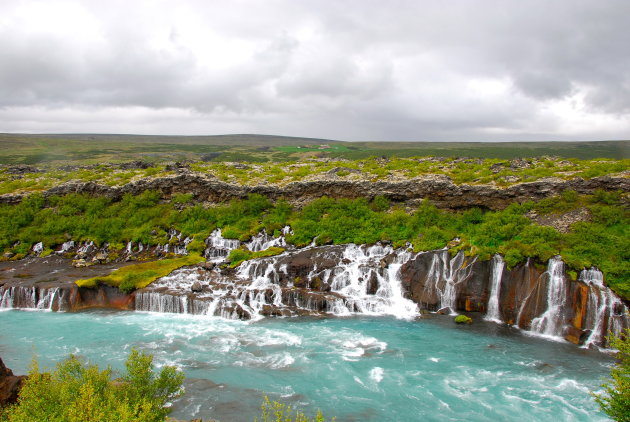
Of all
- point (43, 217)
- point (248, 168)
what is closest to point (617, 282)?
point (248, 168)

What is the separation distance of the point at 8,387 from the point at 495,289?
29205mm

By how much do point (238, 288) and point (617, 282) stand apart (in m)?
27.2

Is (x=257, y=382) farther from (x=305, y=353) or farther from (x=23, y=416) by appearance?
(x=23, y=416)

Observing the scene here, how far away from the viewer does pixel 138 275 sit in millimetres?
32594

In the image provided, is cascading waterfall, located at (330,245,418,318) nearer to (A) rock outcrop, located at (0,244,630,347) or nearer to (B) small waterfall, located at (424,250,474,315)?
(A) rock outcrop, located at (0,244,630,347)

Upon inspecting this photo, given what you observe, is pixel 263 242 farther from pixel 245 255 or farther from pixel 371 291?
pixel 371 291

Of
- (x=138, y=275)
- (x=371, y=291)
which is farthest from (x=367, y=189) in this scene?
(x=138, y=275)

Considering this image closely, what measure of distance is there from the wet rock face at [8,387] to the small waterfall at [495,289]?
1094 inches

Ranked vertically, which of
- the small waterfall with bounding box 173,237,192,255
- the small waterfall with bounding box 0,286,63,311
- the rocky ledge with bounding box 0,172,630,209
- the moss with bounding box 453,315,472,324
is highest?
the rocky ledge with bounding box 0,172,630,209

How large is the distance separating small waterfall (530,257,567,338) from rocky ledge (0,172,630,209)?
11894mm

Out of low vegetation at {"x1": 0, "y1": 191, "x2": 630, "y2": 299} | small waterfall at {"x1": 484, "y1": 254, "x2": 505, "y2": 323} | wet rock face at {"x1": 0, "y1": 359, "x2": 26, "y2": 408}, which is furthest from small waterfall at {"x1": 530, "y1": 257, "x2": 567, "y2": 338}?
wet rock face at {"x1": 0, "y1": 359, "x2": 26, "y2": 408}

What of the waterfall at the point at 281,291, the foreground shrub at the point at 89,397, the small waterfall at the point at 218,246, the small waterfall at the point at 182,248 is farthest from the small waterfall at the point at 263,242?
the foreground shrub at the point at 89,397

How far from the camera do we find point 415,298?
100ft

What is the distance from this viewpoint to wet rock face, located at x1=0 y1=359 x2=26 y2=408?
47.6 feet
